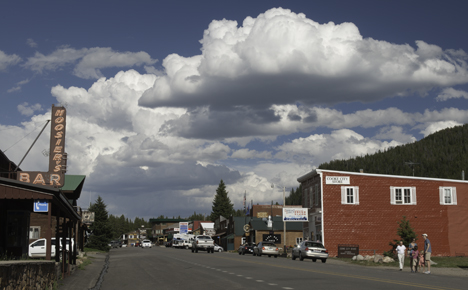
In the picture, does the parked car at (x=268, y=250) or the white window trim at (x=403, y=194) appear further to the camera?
the white window trim at (x=403, y=194)

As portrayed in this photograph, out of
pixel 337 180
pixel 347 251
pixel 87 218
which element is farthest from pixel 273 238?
pixel 87 218

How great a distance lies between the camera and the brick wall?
1984 inches

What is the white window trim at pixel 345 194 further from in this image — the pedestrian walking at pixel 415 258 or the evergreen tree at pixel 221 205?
the evergreen tree at pixel 221 205

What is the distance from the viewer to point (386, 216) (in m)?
50.9

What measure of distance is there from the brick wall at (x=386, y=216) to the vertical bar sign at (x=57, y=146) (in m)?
26.2

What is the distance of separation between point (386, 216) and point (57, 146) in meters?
32.5

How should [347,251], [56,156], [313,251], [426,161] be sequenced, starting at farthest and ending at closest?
[426,161], [347,251], [313,251], [56,156]

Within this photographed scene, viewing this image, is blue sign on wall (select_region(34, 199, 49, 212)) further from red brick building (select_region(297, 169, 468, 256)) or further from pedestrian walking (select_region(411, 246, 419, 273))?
red brick building (select_region(297, 169, 468, 256))

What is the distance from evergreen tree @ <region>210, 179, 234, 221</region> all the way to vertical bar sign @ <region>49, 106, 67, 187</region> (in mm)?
118867

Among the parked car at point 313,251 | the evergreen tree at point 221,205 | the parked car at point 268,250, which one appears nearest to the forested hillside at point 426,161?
the evergreen tree at point 221,205

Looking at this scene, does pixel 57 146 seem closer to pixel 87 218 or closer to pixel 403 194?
pixel 87 218

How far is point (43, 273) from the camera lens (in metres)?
13.6

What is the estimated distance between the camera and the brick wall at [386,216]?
1984 inches

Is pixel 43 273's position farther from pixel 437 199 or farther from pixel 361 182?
pixel 437 199
